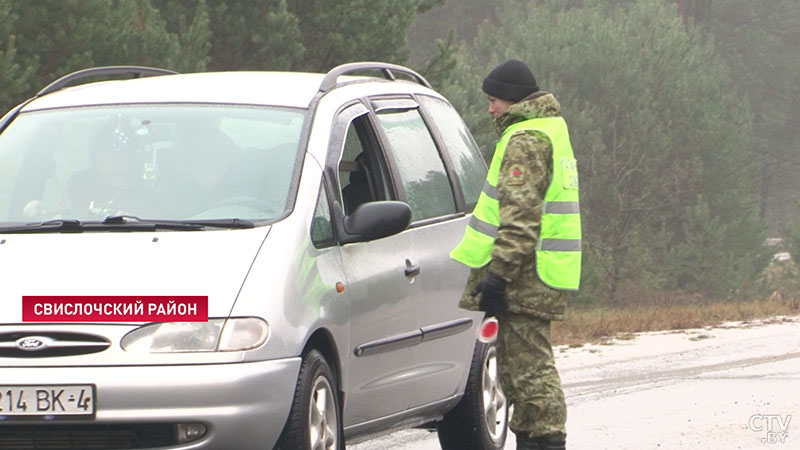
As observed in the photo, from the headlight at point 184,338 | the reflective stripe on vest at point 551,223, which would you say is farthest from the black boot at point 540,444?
the headlight at point 184,338

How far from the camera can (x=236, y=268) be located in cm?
562

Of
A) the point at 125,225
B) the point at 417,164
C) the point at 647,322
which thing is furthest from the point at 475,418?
the point at 647,322

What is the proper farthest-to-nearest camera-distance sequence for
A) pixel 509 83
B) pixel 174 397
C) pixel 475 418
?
pixel 475 418 → pixel 509 83 → pixel 174 397

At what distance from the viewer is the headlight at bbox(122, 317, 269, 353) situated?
17.7 ft

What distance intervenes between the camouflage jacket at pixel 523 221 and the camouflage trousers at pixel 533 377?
8cm

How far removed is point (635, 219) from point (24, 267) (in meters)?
41.5

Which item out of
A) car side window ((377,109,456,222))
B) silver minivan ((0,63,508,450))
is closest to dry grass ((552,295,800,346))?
car side window ((377,109,456,222))

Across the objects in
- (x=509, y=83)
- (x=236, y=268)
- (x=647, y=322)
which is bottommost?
(x=647, y=322)

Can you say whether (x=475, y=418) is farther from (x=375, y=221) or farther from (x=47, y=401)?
(x=47, y=401)

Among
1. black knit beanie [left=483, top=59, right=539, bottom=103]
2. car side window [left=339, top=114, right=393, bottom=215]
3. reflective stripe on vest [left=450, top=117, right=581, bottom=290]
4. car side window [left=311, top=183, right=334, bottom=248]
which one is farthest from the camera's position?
car side window [left=339, top=114, right=393, bottom=215]

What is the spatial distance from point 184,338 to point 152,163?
1.28 meters

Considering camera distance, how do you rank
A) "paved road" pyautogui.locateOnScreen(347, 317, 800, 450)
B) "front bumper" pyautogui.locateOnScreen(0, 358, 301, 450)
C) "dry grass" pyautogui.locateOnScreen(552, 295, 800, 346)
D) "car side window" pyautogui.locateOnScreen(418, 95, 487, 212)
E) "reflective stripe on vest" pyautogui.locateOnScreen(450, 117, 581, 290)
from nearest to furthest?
"front bumper" pyautogui.locateOnScreen(0, 358, 301, 450), "reflective stripe on vest" pyautogui.locateOnScreen(450, 117, 581, 290), "car side window" pyautogui.locateOnScreen(418, 95, 487, 212), "paved road" pyautogui.locateOnScreen(347, 317, 800, 450), "dry grass" pyautogui.locateOnScreen(552, 295, 800, 346)

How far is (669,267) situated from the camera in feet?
152
